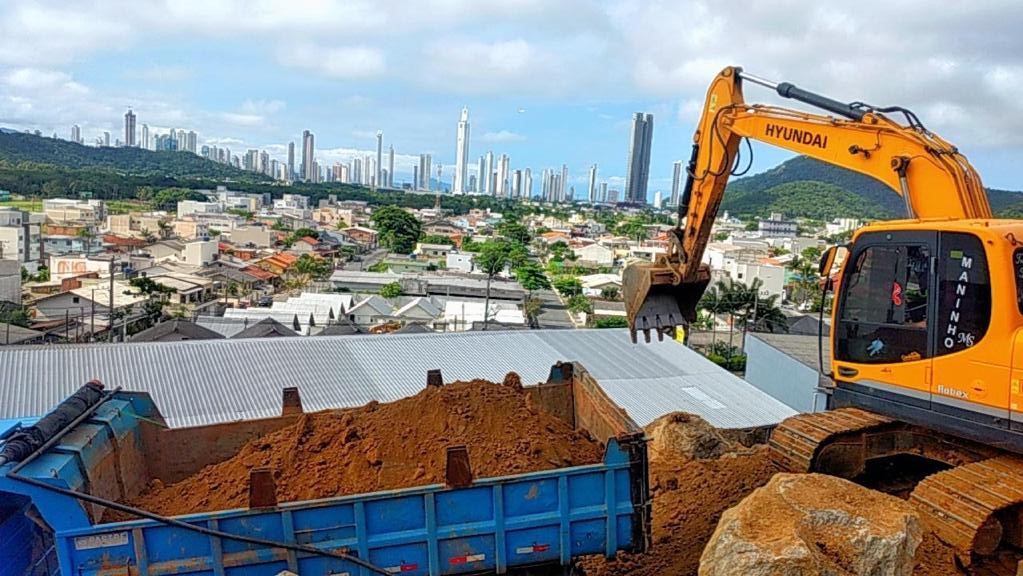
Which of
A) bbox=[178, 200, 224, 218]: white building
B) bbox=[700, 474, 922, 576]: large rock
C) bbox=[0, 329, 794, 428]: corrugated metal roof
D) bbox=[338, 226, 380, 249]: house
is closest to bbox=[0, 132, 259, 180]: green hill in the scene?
bbox=[178, 200, 224, 218]: white building

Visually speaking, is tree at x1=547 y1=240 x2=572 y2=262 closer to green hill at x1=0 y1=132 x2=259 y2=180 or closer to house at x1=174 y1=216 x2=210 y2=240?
house at x1=174 y1=216 x2=210 y2=240

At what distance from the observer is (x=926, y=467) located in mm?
7445

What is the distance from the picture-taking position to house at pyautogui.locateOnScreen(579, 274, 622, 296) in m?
52.5

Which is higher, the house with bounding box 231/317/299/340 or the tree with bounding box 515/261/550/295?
the house with bounding box 231/317/299/340

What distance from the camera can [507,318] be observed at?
110 ft

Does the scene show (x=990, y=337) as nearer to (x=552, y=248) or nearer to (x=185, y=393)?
(x=185, y=393)

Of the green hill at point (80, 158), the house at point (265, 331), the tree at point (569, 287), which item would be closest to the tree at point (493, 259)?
the tree at point (569, 287)

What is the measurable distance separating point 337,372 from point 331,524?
10.9 m

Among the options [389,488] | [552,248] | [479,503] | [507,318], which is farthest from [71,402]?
[552,248]

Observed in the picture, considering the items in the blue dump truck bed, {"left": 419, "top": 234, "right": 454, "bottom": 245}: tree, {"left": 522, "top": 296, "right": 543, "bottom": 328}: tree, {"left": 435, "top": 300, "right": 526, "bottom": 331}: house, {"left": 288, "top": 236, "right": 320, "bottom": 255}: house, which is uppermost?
the blue dump truck bed

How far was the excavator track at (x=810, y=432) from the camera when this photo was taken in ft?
22.8

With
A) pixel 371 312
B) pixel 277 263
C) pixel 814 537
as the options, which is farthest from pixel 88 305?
pixel 814 537

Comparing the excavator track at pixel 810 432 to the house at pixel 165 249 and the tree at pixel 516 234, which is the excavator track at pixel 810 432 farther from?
the tree at pixel 516 234

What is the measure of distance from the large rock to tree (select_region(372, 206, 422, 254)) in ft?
243
